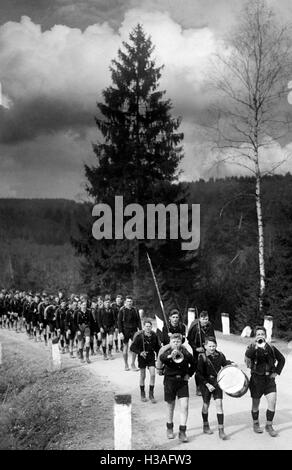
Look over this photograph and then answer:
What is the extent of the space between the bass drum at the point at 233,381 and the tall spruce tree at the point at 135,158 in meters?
19.1

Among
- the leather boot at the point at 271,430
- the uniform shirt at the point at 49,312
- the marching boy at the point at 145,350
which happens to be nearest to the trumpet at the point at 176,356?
the leather boot at the point at 271,430

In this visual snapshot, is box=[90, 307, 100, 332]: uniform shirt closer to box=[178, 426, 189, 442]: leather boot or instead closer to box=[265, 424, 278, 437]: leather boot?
box=[178, 426, 189, 442]: leather boot

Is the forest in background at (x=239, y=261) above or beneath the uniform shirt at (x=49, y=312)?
above

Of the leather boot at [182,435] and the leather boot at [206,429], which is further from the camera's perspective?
the leather boot at [206,429]

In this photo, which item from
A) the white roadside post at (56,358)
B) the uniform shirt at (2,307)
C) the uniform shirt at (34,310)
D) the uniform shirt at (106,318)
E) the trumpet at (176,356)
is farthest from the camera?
the uniform shirt at (2,307)

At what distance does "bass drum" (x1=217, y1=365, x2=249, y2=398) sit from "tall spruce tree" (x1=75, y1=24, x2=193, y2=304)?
1908 centimetres

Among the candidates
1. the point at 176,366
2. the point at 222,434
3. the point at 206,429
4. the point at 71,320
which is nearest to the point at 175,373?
the point at 176,366

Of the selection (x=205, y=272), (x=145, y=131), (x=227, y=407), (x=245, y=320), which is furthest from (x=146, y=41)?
(x=227, y=407)

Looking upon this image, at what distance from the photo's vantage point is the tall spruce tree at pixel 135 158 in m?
27.6

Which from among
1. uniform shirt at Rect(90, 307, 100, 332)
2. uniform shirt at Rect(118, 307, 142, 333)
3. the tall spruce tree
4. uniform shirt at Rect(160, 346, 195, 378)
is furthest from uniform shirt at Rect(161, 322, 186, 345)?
the tall spruce tree

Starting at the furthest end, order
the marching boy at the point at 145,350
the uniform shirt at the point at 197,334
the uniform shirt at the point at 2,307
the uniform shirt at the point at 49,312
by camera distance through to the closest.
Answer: the uniform shirt at the point at 2,307 < the uniform shirt at the point at 49,312 < the uniform shirt at the point at 197,334 < the marching boy at the point at 145,350

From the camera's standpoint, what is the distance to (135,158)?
28.0 m

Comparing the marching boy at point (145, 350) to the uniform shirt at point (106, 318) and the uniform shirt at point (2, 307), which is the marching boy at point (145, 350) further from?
the uniform shirt at point (2, 307)

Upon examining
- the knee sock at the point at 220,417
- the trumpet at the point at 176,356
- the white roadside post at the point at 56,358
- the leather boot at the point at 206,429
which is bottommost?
the white roadside post at the point at 56,358
